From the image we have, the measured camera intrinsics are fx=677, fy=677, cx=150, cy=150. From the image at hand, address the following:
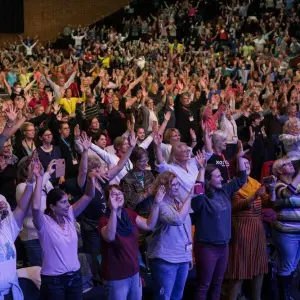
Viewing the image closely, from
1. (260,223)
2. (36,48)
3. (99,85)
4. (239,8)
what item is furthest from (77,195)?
(239,8)

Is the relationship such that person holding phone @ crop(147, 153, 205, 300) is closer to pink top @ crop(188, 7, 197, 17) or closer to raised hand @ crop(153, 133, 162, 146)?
raised hand @ crop(153, 133, 162, 146)

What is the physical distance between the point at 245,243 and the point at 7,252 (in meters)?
2.05

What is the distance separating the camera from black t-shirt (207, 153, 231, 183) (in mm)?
5656

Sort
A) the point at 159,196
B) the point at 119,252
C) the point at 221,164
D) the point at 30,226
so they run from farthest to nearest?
the point at 221,164 < the point at 30,226 < the point at 159,196 < the point at 119,252

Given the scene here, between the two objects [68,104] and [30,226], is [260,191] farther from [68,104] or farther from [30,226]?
[68,104]

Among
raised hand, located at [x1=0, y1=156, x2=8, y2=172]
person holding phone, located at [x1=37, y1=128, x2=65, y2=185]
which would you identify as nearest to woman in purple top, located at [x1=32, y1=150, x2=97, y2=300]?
raised hand, located at [x1=0, y1=156, x2=8, y2=172]

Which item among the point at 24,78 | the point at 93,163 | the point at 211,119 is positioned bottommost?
the point at 24,78

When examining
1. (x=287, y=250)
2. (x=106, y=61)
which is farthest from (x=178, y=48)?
(x=287, y=250)

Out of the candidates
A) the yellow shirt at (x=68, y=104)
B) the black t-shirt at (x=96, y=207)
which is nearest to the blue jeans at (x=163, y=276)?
the black t-shirt at (x=96, y=207)

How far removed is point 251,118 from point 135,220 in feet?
13.1

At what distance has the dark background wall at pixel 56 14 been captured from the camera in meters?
22.9

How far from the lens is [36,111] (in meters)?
7.79

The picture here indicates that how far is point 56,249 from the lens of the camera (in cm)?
423

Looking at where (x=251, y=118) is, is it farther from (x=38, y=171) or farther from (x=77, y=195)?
(x=38, y=171)
